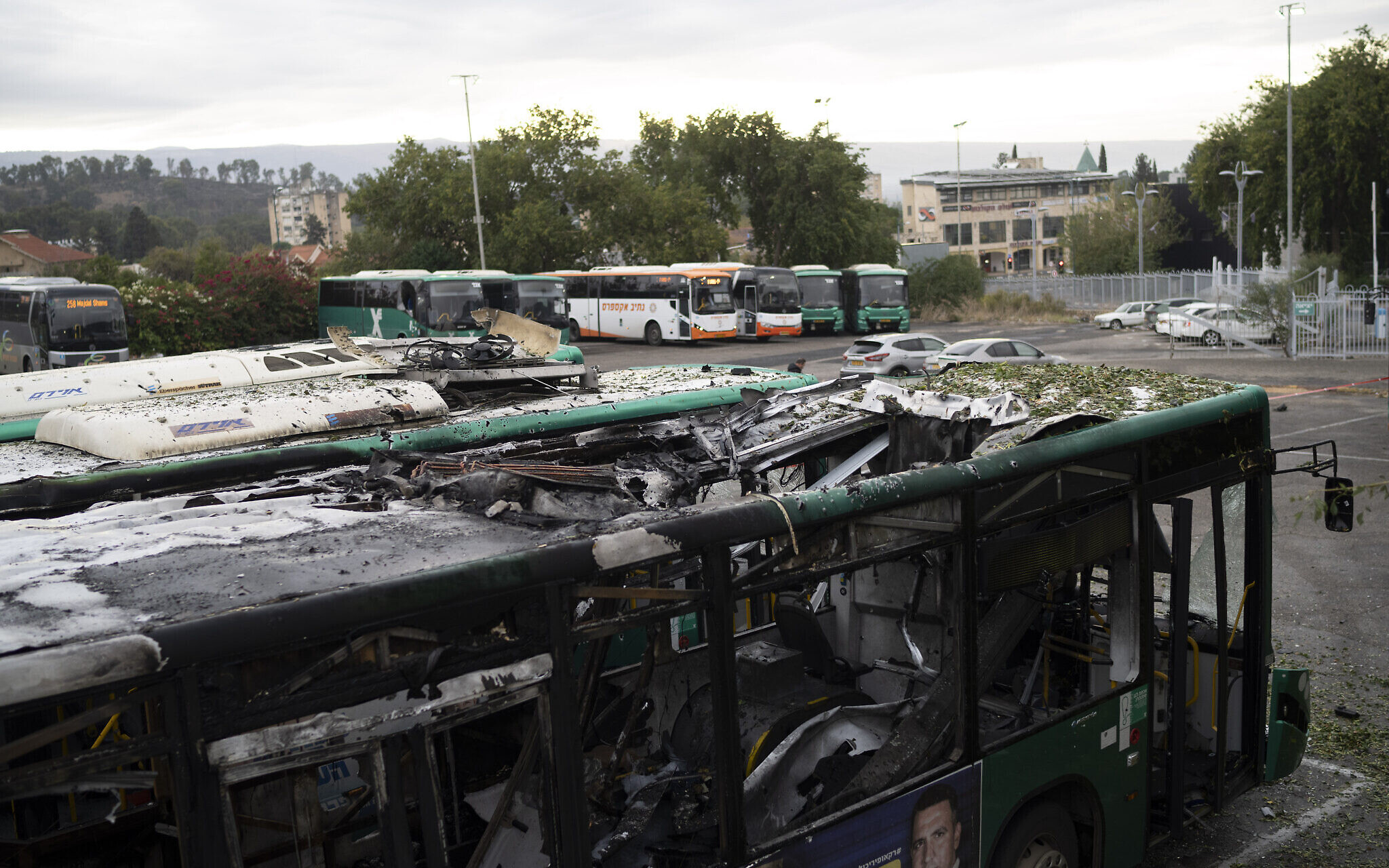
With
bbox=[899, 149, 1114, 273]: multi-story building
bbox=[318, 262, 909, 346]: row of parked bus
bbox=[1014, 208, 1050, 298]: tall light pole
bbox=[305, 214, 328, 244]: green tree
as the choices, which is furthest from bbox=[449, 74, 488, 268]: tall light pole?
bbox=[305, 214, 328, 244]: green tree

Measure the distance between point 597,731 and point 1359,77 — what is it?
46654mm

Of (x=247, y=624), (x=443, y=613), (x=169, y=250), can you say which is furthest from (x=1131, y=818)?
(x=169, y=250)

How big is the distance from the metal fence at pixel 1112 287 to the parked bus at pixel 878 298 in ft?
51.5

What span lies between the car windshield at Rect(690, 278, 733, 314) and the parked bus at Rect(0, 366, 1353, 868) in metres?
33.5

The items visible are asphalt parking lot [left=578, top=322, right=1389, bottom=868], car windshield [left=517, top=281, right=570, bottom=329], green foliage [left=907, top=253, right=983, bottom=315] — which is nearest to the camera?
asphalt parking lot [left=578, top=322, right=1389, bottom=868]

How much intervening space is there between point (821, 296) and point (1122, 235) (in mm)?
36525

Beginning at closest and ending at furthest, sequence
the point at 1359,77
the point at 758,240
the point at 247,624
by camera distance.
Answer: the point at 247,624
the point at 1359,77
the point at 758,240

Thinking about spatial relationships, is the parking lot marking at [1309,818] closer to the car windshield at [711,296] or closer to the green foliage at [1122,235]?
the car windshield at [711,296]

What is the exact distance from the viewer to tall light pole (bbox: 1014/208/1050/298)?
2436 inches

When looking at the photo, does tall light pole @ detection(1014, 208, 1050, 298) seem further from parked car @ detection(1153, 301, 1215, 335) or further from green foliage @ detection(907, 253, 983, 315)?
parked car @ detection(1153, 301, 1215, 335)

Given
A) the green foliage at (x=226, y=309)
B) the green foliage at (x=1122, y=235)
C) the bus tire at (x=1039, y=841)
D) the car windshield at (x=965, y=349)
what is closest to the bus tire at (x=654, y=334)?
the green foliage at (x=226, y=309)

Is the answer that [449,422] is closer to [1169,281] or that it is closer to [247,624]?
[247,624]

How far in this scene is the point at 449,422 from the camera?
7555 millimetres

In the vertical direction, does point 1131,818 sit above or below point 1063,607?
below
